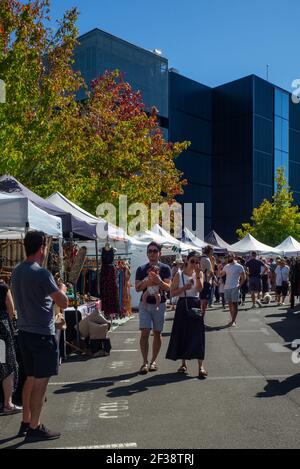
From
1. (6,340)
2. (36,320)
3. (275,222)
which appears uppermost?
(275,222)

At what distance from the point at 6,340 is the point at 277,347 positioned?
6154 mm

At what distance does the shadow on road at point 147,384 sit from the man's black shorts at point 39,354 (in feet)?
6.63

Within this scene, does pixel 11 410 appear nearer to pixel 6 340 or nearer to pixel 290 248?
pixel 6 340

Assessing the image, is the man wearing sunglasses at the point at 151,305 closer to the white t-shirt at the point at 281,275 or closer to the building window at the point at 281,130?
the white t-shirt at the point at 281,275

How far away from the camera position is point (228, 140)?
53094mm

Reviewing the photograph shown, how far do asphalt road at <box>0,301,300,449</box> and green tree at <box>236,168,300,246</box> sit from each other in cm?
3847

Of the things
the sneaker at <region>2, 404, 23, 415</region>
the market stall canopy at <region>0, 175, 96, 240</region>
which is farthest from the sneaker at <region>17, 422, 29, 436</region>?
the market stall canopy at <region>0, 175, 96, 240</region>

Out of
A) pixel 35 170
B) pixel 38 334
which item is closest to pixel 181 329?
pixel 38 334

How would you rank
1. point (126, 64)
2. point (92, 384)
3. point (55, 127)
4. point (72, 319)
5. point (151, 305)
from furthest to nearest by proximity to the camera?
1. point (126, 64)
2. point (55, 127)
3. point (72, 319)
4. point (151, 305)
5. point (92, 384)

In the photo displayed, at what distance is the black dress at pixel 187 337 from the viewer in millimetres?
7930

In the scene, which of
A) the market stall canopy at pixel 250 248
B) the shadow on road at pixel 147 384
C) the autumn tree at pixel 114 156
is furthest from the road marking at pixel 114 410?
the market stall canopy at pixel 250 248

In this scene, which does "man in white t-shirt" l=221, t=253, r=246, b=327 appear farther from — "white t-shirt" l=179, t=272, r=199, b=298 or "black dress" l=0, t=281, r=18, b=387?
"black dress" l=0, t=281, r=18, b=387

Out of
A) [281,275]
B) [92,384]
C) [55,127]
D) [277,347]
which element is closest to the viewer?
[92,384]

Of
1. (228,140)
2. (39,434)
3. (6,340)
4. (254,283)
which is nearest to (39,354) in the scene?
(39,434)
